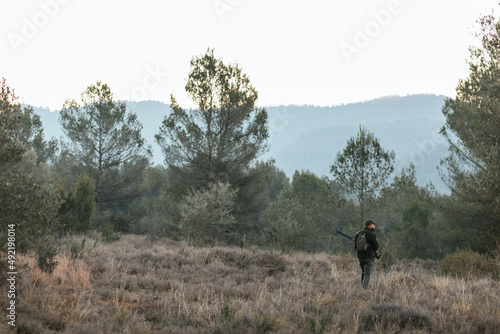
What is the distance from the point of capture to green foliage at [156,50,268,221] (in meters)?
24.4

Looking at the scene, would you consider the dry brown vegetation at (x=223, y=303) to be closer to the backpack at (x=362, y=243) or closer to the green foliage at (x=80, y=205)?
the backpack at (x=362, y=243)

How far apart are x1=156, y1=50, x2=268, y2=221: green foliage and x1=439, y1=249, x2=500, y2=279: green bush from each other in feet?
47.0

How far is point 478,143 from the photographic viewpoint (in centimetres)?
1725

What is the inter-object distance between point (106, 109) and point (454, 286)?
27712mm

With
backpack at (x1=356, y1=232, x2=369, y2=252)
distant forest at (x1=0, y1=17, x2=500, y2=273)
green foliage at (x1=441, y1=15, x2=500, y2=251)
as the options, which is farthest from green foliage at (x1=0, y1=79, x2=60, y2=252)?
green foliage at (x1=441, y1=15, x2=500, y2=251)

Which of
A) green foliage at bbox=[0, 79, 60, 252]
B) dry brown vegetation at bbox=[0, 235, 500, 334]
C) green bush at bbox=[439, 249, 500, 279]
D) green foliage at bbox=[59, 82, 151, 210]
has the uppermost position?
green foliage at bbox=[59, 82, 151, 210]

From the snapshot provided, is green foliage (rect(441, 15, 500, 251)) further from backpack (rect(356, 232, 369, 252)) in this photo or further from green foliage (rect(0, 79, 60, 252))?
green foliage (rect(0, 79, 60, 252))

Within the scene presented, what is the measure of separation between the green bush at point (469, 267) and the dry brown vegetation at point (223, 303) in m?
2.33

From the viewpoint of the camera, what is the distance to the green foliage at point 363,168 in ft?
63.0

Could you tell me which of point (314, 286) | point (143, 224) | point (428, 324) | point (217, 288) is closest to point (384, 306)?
point (428, 324)

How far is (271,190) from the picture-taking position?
53.5 metres

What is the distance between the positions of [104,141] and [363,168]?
21379 millimetres

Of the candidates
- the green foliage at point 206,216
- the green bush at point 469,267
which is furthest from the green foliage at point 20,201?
the green foliage at point 206,216

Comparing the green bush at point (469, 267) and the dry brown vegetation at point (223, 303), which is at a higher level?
the dry brown vegetation at point (223, 303)
